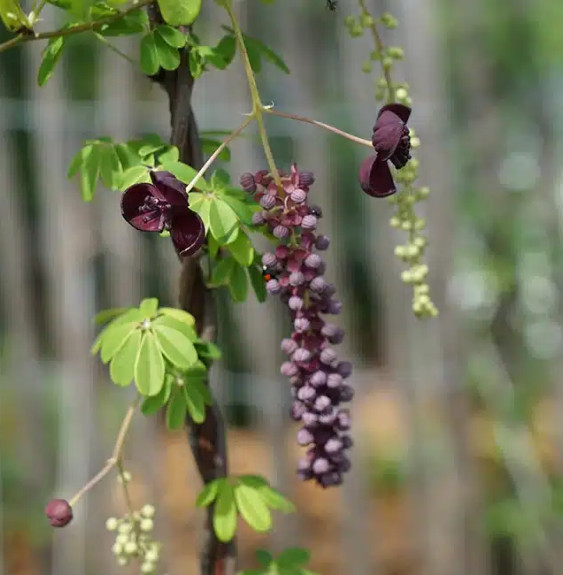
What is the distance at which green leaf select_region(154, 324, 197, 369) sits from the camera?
2.24ft

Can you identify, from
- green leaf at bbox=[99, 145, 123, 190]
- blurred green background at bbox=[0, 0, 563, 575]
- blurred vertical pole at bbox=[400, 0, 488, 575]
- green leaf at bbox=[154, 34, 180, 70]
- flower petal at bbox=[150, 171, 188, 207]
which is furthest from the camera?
blurred green background at bbox=[0, 0, 563, 575]

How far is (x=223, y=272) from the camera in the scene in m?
0.73

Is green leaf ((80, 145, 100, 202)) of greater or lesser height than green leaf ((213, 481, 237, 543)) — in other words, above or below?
above

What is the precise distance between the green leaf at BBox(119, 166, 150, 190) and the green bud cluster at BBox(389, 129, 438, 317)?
0.76 feet

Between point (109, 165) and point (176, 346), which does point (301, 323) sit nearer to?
point (176, 346)

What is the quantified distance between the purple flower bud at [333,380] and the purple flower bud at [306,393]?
0.01 metres

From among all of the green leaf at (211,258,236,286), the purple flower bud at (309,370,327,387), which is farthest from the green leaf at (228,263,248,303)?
the purple flower bud at (309,370,327,387)

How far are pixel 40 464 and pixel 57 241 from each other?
2.23ft

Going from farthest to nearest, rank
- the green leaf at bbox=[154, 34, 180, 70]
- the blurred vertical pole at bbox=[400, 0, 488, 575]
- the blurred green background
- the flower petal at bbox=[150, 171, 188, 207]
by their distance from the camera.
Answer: the blurred green background, the blurred vertical pole at bbox=[400, 0, 488, 575], the green leaf at bbox=[154, 34, 180, 70], the flower petal at bbox=[150, 171, 188, 207]

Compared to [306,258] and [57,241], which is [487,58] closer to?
[57,241]

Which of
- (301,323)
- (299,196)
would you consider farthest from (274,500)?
(299,196)

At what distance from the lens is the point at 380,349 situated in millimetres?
2791

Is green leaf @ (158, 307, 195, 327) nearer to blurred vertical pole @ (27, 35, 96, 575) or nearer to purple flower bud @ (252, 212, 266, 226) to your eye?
purple flower bud @ (252, 212, 266, 226)

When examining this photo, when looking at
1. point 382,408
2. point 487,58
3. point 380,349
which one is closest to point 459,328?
point 380,349
